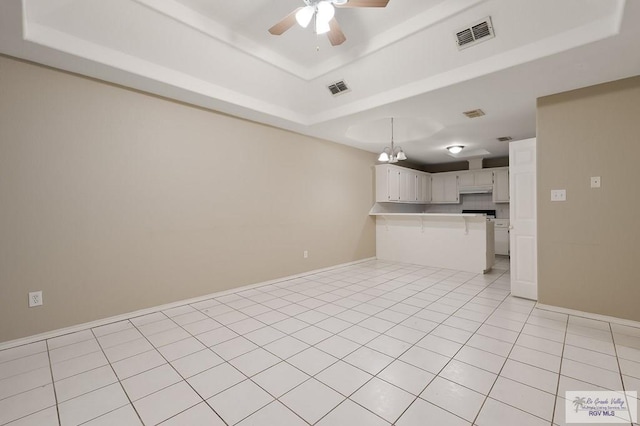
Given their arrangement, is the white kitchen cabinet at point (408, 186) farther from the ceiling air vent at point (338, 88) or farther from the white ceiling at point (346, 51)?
the ceiling air vent at point (338, 88)

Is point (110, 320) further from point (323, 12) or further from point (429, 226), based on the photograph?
point (429, 226)

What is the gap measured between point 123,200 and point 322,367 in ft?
8.93

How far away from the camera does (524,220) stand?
3662 millimetres

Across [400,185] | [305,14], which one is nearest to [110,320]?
[305,14]

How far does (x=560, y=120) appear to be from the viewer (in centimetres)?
318

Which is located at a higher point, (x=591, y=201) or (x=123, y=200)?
(x=123, y=200)

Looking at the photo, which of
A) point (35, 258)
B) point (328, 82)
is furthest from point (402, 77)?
point (35, 258)

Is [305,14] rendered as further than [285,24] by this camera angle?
No

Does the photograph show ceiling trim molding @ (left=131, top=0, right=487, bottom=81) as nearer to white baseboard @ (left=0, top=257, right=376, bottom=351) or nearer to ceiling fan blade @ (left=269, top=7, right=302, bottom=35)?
ceiling fan blade @ (left=269, top=7, right=302, bottom=35)

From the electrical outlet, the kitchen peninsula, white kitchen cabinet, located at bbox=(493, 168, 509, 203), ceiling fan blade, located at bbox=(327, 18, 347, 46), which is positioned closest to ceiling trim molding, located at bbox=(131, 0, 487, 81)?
ceiling fan blade, located at bbox=(327, 18, 347, 46)

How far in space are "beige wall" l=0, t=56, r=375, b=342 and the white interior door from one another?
10.8ft

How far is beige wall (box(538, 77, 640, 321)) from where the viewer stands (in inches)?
110

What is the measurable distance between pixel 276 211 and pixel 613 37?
412 cm

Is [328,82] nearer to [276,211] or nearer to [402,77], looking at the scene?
[402,77]
